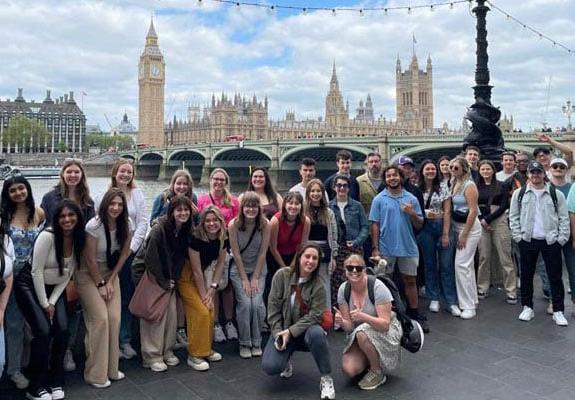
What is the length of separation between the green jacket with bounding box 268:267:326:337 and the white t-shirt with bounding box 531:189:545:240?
2.15 metres

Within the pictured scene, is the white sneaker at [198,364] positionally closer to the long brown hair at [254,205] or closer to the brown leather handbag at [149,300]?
the brown leather handbag at [149,300]

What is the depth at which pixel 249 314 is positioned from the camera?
3496mm

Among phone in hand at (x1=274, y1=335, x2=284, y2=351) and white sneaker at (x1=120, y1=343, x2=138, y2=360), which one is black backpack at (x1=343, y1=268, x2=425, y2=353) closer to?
phone in hand at (x1=274, y1=335, x2=284, y2=351)

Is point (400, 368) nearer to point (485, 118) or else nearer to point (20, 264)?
point (20, 264)

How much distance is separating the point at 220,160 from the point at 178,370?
43597mm

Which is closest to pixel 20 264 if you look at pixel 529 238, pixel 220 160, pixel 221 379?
pixel 221 379

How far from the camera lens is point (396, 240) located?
13.1ft

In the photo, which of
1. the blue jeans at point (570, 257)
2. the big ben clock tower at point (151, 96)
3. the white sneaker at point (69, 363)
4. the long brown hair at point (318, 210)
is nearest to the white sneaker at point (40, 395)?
the white sneaker at point (69, 363)

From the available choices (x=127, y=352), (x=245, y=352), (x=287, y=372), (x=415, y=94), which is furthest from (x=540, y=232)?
(x=415, y=94)

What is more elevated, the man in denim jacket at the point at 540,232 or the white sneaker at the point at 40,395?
the man in denim jacket at the point at 540,232

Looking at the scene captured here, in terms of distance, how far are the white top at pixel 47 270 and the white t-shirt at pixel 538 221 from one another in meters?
3.64

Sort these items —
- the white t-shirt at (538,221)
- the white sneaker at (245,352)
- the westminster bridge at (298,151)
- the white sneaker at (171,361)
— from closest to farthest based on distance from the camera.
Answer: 1. the white sneaker at (171,361)
2. the white sneaker at (245,352)
3. the white t-shirt at (538,221)
4. the westminster bridge at (298,151)

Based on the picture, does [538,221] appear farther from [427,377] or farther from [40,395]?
[40,395]

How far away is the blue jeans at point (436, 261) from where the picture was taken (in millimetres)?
4457
